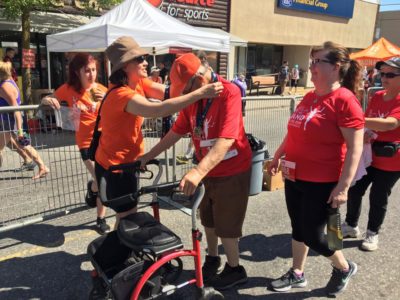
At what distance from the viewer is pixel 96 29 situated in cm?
730

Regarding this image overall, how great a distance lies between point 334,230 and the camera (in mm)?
2568

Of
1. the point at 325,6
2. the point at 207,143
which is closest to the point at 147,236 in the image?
the point at 207,143

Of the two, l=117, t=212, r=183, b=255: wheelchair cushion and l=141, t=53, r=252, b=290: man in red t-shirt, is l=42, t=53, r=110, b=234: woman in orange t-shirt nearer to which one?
l=141, t=53, r=252, b=290: man in red t-shirt

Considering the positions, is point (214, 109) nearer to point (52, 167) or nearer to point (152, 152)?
point (152, 152)

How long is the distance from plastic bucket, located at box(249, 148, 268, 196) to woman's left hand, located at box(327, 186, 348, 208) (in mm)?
1882

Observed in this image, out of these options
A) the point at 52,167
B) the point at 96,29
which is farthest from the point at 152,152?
the point at 96,29

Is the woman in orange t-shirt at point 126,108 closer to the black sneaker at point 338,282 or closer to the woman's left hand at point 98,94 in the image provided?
the woman's left hand at point 98,94

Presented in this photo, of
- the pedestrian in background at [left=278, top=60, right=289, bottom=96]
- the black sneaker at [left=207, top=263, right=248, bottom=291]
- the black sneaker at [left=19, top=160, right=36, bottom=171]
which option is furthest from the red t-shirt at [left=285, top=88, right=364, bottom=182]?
the pedestrian in background at [left=278, top=60, right=289, bottom=96]

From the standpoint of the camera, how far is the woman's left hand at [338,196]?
8.16 ft

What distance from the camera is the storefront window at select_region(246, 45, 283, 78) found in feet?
72.8

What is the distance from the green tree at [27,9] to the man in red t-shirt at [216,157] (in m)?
7.16

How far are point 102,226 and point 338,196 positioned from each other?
2515 millimetres

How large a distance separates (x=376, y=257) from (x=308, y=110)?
1.82 m

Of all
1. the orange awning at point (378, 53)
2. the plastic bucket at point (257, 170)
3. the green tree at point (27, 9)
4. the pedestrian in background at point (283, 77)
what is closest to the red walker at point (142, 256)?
the plastic bucket at point (257, 170)
